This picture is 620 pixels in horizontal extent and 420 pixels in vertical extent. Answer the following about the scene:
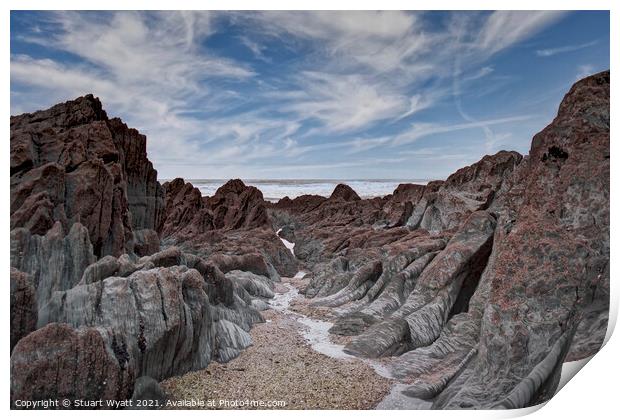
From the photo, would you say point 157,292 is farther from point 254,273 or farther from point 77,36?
point 254,273

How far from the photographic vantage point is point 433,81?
33.3 ft

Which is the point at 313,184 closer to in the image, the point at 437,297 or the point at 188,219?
the point at 437,297

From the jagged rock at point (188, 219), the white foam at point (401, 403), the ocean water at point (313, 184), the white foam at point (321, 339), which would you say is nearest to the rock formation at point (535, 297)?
the white foam at point (401, 403)

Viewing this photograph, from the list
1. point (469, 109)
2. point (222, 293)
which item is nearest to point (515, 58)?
point (469, 109)

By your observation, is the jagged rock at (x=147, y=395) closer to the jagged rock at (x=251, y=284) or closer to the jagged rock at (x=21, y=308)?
the jagged rock at (x=21, y=308)

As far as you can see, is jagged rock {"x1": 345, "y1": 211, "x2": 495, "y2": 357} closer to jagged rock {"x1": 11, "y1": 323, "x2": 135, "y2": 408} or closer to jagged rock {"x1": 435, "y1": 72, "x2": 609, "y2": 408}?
jagged rock {"x1": 435, "y1": 72, "x2": 609, "y2": 408}

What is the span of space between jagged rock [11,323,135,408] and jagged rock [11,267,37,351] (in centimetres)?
65

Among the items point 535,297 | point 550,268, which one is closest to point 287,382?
point 535,297

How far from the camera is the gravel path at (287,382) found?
8.27 m

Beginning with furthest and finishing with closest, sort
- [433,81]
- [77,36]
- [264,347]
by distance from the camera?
1. [264,347]
2. [433,81]
3. [77,36]

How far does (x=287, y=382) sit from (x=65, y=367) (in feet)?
13.5

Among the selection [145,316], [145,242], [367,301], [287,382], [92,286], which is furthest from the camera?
[145,242]

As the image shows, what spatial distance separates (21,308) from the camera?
26.0 feet
